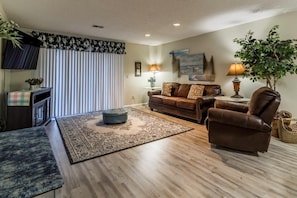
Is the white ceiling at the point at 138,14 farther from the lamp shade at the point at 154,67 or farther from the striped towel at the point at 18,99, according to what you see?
the lamp shade at the point at 154,67

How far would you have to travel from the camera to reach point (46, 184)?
709mm

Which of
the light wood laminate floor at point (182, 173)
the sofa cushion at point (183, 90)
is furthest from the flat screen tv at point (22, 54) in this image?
the sofa cushion at point (183, 90)

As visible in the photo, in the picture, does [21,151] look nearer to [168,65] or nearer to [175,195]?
[175,195]

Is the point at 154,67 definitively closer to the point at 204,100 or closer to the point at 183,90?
the point at 183,90

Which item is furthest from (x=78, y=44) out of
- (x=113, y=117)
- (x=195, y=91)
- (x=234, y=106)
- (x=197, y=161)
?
(x=197, y=161)

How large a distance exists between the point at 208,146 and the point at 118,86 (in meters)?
4.08

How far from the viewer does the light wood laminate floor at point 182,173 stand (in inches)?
73.1

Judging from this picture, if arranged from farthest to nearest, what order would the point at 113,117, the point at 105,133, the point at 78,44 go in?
the point at 78,44 → the point at 113,117 → the point at 105,133

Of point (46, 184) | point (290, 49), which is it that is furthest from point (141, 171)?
point (290, 49)

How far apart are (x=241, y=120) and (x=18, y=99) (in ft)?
12.9

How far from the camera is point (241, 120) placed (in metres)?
2.58

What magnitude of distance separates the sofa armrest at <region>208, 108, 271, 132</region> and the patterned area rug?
1.18 meters

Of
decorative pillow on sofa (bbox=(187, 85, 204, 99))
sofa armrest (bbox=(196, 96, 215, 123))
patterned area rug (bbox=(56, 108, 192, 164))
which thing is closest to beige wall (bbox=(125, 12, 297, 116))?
decorative pillow on sofa (bbox=(187, 85, 204, 99))

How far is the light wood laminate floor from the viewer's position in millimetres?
1856
